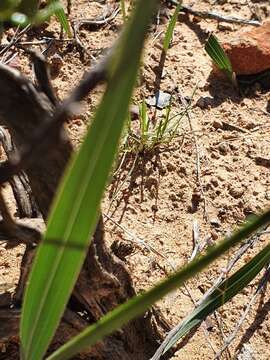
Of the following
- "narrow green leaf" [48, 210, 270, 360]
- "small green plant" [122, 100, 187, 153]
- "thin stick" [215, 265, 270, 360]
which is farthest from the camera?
"small green plant" [122, 100, 187, 153]

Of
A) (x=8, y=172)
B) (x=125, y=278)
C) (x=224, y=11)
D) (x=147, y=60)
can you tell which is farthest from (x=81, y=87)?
(x=224, y=11)

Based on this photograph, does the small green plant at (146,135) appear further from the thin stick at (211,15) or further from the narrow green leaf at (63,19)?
the thin stick at (211,15)

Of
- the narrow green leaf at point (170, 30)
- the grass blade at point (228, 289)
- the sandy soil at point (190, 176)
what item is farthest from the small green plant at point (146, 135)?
the grass blade at point (228, 289)

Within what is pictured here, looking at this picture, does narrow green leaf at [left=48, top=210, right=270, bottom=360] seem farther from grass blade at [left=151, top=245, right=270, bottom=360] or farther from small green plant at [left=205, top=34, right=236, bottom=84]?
small green plant at [left=205, top=34, right=236, bottom=84]

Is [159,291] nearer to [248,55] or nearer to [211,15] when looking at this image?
[248,55]

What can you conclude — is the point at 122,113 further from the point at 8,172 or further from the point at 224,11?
the point at 224,11

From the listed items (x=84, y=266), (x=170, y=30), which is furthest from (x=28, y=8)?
(x=170, y=30)

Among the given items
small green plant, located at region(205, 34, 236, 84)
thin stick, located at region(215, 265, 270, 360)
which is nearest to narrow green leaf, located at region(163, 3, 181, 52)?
small green plant, located at region(205, 34, 236, 84)
